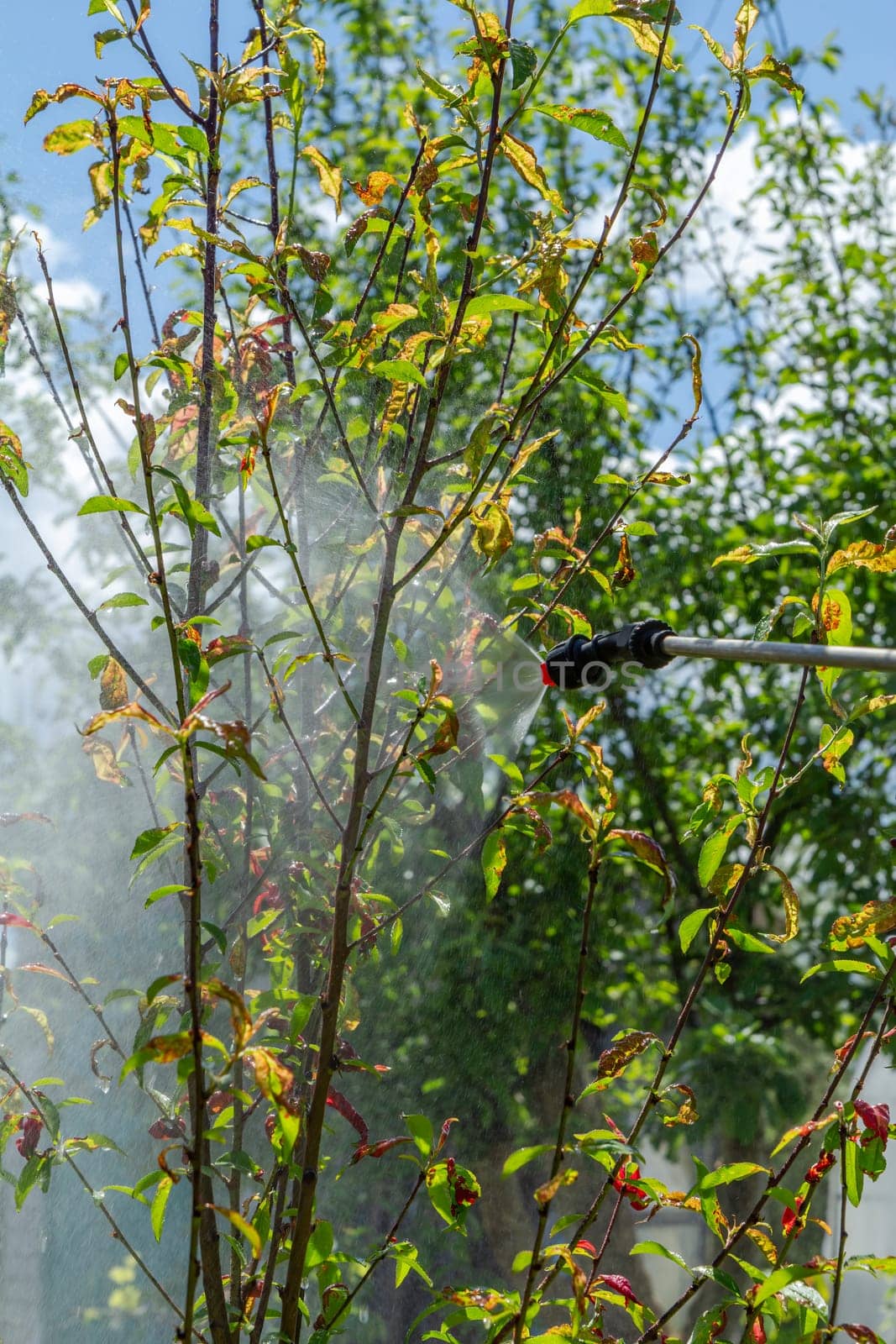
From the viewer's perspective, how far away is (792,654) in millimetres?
608

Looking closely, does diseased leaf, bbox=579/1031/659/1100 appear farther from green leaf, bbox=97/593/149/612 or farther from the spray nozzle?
green leaf, bbox=97/593/149/612

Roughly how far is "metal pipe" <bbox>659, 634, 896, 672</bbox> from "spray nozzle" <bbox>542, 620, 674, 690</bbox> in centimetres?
2

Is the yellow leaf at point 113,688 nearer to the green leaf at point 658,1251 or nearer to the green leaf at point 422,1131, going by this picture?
the green leaf at point 422,1131

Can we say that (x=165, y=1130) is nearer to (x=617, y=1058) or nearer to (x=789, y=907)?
(x=617, y=1058)

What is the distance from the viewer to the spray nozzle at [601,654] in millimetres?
717

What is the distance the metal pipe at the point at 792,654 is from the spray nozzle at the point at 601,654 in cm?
2

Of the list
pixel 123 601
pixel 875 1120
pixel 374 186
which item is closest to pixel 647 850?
pixel 875 1120

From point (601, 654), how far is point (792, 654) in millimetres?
153

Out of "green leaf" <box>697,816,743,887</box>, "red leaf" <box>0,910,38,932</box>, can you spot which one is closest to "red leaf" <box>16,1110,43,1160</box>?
"red leaf" <box>0,910,38,932</box>

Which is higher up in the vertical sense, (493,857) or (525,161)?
(525,161)

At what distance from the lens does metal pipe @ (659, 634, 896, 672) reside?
0.58 metres

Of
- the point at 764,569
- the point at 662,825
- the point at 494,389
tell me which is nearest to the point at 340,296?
the point at 494,389

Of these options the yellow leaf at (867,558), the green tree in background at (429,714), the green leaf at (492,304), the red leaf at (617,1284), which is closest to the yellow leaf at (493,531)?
the green tree in background at (429,714)

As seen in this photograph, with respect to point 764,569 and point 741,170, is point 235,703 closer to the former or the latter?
point 764,569
